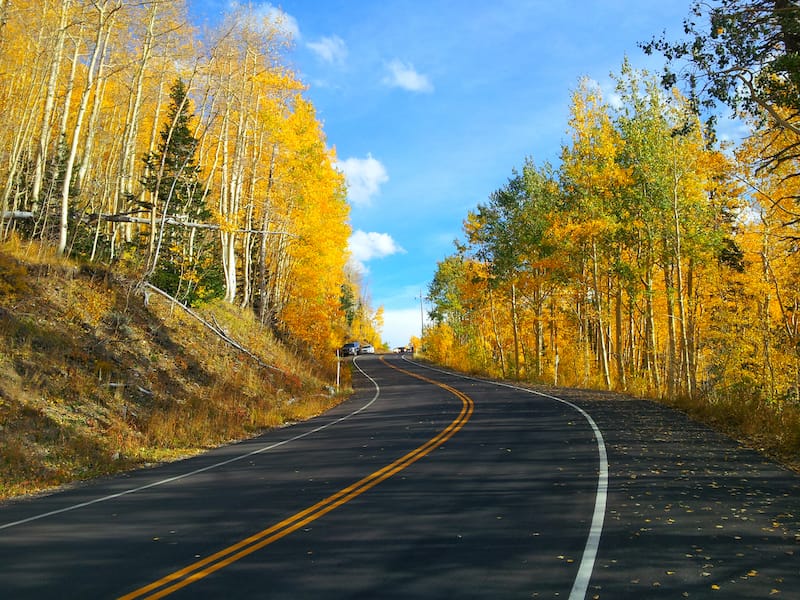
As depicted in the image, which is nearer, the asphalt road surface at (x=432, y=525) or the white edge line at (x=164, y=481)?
the asphalt road surface at (x=432, y=525)

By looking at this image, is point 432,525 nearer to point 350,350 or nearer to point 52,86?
point 52,86

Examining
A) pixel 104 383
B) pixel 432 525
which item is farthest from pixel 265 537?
pixel 104 383

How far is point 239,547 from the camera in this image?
20.5ft

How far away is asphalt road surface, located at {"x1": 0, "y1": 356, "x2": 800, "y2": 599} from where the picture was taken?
5125 millimetres

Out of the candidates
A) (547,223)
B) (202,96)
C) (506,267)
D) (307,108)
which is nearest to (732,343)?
(547,223)

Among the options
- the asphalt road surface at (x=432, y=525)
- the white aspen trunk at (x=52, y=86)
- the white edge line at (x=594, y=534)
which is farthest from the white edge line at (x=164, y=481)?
the white aspen trunk at (x=52, y=86)

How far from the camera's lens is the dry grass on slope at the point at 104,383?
1216 centimetres

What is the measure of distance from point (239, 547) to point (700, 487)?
6442 millimetres

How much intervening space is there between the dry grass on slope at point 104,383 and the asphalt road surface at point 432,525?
1852mm

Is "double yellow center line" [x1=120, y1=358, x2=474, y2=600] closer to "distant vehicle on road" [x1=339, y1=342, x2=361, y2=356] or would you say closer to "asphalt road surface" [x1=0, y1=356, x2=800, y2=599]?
"asphalt road surface" [x1=0, y1=356, x2=800, y2=599]

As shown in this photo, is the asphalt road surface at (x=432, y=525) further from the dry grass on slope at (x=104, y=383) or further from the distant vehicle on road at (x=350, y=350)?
the distant vehicle on road at (x=350, y=350)

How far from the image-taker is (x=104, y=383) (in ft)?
51.2

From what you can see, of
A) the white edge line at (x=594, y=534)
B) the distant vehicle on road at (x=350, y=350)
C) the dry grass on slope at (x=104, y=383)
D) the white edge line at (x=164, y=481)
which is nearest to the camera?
the white edge line at (x=594, y=534)

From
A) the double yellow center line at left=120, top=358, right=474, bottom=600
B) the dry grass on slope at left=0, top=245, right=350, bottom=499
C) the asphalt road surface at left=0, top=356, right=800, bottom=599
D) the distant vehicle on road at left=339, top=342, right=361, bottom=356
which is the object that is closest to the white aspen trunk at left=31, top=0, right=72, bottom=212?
the dry grass on slope at left=0, top=245, right=350, bottom=499
